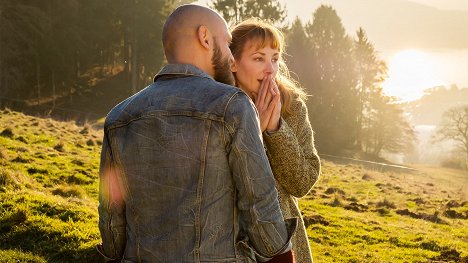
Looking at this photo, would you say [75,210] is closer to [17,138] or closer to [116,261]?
[116,261]

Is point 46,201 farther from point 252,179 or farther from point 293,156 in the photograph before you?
point 252,179

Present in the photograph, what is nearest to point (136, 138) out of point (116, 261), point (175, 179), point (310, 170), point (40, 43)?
point (175, 179)

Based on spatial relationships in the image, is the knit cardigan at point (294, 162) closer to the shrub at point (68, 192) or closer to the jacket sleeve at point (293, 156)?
the jacket sleeve at point (293, 156)

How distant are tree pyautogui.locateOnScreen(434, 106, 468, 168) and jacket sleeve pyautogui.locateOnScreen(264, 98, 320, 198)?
56963 millimetres

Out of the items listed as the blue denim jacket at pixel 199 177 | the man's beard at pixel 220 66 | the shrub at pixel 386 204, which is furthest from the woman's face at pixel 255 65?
the shrub at pixel 386 204

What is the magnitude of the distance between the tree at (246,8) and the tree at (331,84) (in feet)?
15.9

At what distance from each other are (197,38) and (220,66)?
0.20 metres

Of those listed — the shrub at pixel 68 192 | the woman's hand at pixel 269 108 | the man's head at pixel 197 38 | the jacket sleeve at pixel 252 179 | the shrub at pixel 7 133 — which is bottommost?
the shrub at pixel 68 192

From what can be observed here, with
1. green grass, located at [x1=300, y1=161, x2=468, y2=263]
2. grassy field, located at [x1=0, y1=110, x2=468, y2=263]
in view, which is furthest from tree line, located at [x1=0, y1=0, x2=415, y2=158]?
green grass, located at [x1=300, y1=161, x2=468, y2=263]

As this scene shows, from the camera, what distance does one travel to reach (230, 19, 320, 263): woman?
2.94 metres

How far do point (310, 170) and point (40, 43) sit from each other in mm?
40793

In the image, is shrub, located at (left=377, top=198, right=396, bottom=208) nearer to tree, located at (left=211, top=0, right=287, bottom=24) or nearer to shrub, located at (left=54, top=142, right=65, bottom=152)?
shrub, located at (left=54, top=142, right=65, bottom=152)

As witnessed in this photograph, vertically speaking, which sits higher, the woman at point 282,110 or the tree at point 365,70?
the tree at point 365,70

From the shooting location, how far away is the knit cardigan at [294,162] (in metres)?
2.88
